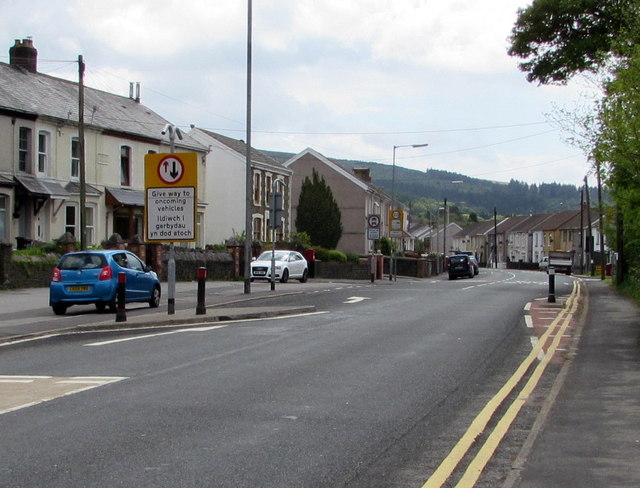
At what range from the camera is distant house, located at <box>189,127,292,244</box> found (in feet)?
212

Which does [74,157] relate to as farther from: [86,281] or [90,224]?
[86,281]

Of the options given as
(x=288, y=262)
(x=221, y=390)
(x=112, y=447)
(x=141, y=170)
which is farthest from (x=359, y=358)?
(x=141, y=170)

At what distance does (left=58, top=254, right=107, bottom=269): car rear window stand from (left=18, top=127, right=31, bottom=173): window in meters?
18.8

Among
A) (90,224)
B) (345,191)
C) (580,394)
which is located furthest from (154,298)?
(345,191)

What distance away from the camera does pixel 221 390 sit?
976cm

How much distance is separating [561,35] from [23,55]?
25958mm

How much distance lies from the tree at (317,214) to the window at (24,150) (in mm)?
33078

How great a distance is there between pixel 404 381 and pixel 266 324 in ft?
25.2

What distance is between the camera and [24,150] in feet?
129

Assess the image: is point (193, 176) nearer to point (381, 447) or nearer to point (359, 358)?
point (359, 358)

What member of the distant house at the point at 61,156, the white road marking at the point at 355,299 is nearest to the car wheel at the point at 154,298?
the white road marking at the point at 355,299

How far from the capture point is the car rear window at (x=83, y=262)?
71.7 ft

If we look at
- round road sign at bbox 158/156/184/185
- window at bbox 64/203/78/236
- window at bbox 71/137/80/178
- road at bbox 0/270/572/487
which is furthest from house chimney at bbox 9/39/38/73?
road at bbox 0/270/572/487

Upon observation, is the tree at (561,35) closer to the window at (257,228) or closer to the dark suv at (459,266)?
the window at (257,228)
